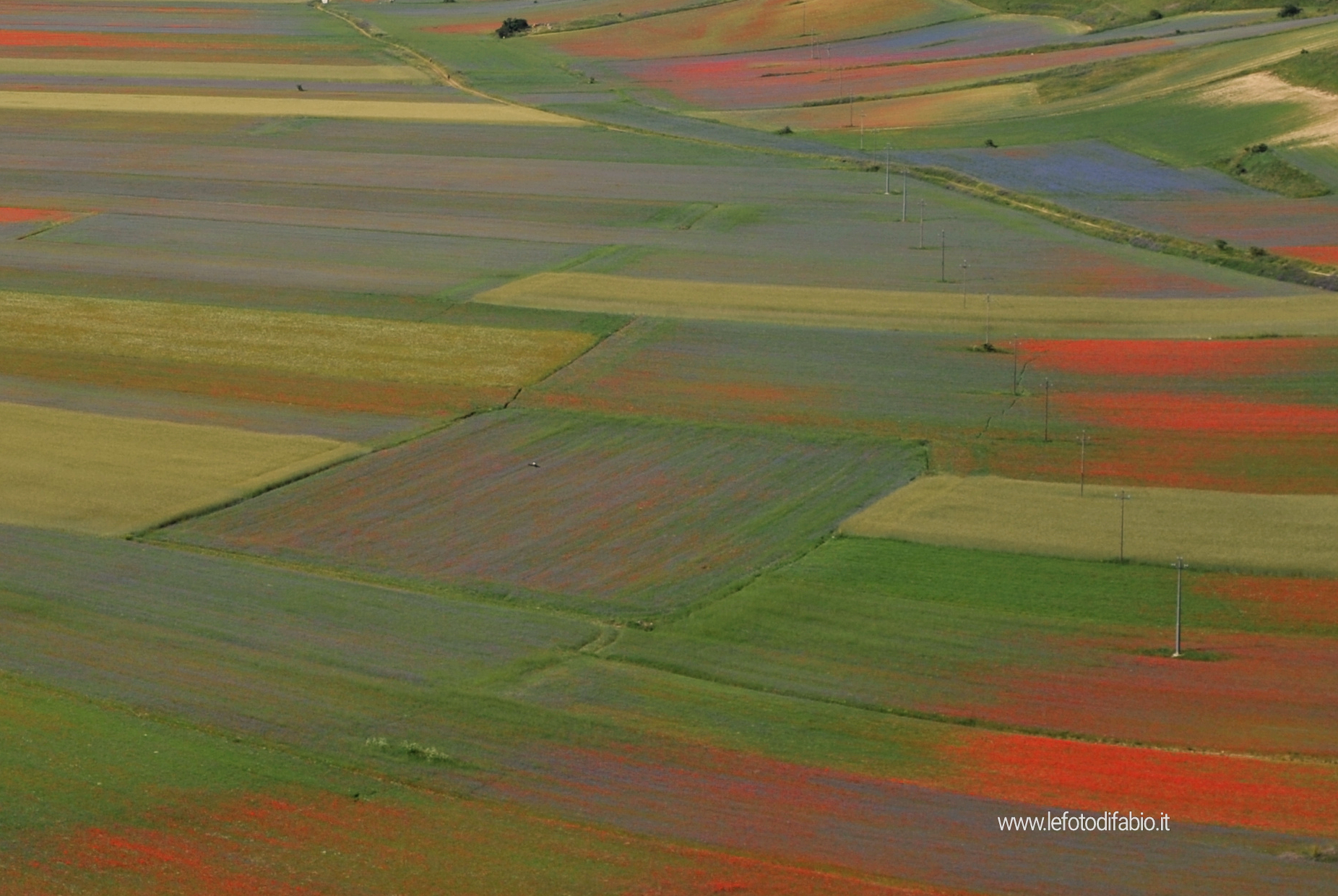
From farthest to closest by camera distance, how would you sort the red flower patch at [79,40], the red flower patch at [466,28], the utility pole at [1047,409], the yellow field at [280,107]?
the red flower patch at [466,28] < the red flower patch at [79,40] < the yellow field at [280,107] < the utility pole at [1047,409]

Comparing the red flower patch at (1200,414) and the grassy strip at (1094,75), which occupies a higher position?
the grassy strip at (1094,75)

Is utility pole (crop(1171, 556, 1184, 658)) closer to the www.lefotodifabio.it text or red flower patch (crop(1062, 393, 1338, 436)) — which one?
the www.lefotodifabio.it text

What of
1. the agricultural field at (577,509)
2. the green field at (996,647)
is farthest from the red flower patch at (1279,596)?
the agricultural field at (577,509)

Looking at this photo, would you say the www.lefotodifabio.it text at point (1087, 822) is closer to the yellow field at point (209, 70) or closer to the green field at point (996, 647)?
the green field at point (996, 647)

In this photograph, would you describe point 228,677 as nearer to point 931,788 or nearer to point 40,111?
point 931,788

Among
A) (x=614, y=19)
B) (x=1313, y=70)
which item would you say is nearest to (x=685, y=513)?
(x=1313, y=70)

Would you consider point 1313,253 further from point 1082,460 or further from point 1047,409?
point 1082,460

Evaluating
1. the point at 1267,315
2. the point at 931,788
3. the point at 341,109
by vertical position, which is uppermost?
the point at 341,109

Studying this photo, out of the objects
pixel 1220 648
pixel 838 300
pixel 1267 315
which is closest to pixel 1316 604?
pixel 1220 648
